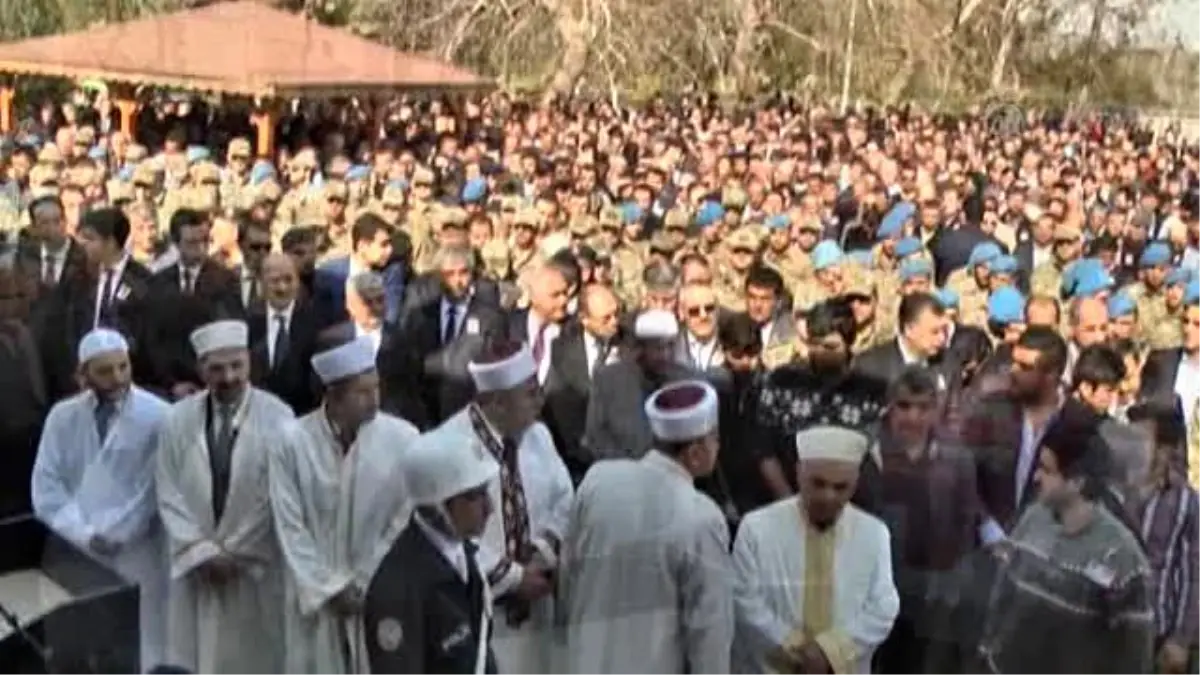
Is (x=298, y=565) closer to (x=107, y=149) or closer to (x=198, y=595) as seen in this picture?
(x=198, y=595)

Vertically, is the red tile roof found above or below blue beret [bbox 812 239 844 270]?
above

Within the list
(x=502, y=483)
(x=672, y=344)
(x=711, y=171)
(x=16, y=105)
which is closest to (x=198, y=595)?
(x=502, y=483)

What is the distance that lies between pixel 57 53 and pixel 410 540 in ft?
3.19

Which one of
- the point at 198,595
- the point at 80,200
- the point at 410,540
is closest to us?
the point at 410,540

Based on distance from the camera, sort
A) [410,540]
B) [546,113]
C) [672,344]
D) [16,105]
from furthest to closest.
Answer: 1. [546,113]
2. [16,105]
3. [672,344]
4. [410,540]

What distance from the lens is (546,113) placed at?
2.77 meters

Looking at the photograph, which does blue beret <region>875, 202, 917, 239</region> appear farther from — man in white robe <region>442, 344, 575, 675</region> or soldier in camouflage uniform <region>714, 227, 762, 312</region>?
man in white robe <region>442, 344, 575, 675</region>

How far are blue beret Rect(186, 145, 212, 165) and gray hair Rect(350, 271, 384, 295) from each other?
12.9 inches

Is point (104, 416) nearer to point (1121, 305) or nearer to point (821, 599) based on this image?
point (821, 599)

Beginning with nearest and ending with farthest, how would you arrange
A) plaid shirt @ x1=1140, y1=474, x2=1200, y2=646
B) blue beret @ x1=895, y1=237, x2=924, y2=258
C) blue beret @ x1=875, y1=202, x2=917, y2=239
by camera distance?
plaid shirt @ x1=1140, y1=474, x2=1200, y2=646, blue beret @ x1=895, y1=237, x2=924, y2=258, blue beret @ x1=875, y1=202, x2=917, y2=239

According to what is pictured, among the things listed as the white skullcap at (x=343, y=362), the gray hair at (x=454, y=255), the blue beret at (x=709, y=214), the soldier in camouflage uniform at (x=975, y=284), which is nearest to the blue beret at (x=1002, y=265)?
the soldier in camouflage uniform at (x=975, y=284)

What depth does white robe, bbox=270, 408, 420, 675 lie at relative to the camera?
69.4 inches

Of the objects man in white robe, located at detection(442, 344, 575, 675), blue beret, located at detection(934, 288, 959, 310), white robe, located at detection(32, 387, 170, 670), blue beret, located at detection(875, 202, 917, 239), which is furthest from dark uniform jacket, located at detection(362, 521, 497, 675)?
blue beret, located at detection(875, 202, 917, 239)

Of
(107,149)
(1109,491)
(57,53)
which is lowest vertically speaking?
(1109,491)
